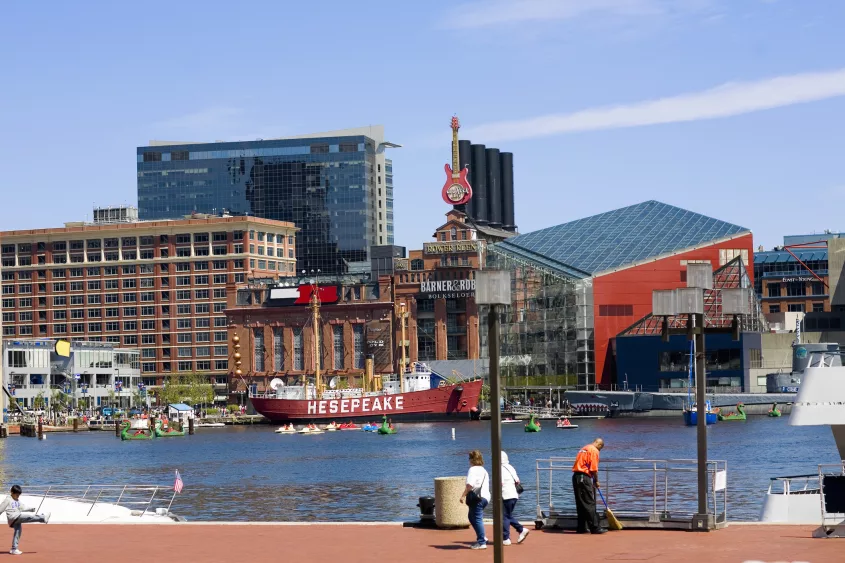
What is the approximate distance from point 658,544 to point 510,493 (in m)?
3.46

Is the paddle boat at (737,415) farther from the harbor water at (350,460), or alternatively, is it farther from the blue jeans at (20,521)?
the blue jeans at (20,521)

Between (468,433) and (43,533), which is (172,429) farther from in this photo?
(43,533)

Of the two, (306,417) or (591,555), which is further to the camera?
(306,417)

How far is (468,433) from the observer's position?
151m

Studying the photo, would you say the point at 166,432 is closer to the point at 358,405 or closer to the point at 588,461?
the point at 358,405

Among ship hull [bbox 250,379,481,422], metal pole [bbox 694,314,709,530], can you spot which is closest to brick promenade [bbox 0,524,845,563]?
metal pole [bbox 694,314,709,530]

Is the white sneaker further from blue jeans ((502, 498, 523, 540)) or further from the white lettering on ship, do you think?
the white lettering on ship

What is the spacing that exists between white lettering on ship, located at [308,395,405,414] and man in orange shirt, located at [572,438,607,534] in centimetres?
15690

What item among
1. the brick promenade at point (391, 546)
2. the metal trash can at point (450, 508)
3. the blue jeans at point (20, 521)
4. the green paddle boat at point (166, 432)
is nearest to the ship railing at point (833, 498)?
the brick promenade at point (391, 546)

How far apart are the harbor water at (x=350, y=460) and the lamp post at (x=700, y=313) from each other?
1319 cm

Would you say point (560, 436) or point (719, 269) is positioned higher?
point (719, 269)

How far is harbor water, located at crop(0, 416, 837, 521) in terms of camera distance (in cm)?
6238

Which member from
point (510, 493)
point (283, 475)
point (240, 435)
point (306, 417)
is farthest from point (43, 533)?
point (306, 417)

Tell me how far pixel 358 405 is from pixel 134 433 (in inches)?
1485
